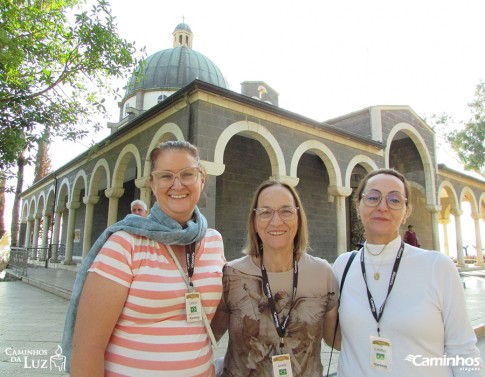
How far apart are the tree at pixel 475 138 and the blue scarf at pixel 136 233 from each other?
2039cm

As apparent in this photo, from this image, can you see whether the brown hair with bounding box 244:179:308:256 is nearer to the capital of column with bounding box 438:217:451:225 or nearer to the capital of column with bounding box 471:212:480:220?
the capital of column with bounding box 471:212:480:220

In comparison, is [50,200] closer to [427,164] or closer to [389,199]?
[427,164]

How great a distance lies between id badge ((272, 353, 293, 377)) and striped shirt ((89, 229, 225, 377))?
294 millimetres

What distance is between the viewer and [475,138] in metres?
17.9

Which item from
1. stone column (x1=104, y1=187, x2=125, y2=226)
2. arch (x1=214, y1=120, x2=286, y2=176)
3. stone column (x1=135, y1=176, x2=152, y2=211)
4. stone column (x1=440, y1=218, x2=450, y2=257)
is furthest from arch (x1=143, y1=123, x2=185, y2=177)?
stone column (x1=440, y1=218, x2=450, y2=257)

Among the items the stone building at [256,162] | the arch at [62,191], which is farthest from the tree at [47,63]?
the arch at [62,191]

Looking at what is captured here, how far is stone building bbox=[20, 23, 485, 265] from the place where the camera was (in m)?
8.36

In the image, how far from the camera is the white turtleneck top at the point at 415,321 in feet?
4.69

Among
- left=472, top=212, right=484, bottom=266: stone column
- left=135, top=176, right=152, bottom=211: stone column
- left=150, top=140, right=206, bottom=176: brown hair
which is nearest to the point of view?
left=150, top=140, right=206, bottom=176: brown hair

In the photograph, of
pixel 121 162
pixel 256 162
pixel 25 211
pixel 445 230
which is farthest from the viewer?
pixel 445 230

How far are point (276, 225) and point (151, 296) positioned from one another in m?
0.68

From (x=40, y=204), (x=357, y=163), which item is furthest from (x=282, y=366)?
(x=40, y=204)

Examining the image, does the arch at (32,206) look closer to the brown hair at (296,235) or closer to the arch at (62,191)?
the arch at (62,191)

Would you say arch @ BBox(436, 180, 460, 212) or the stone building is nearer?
the stone building
